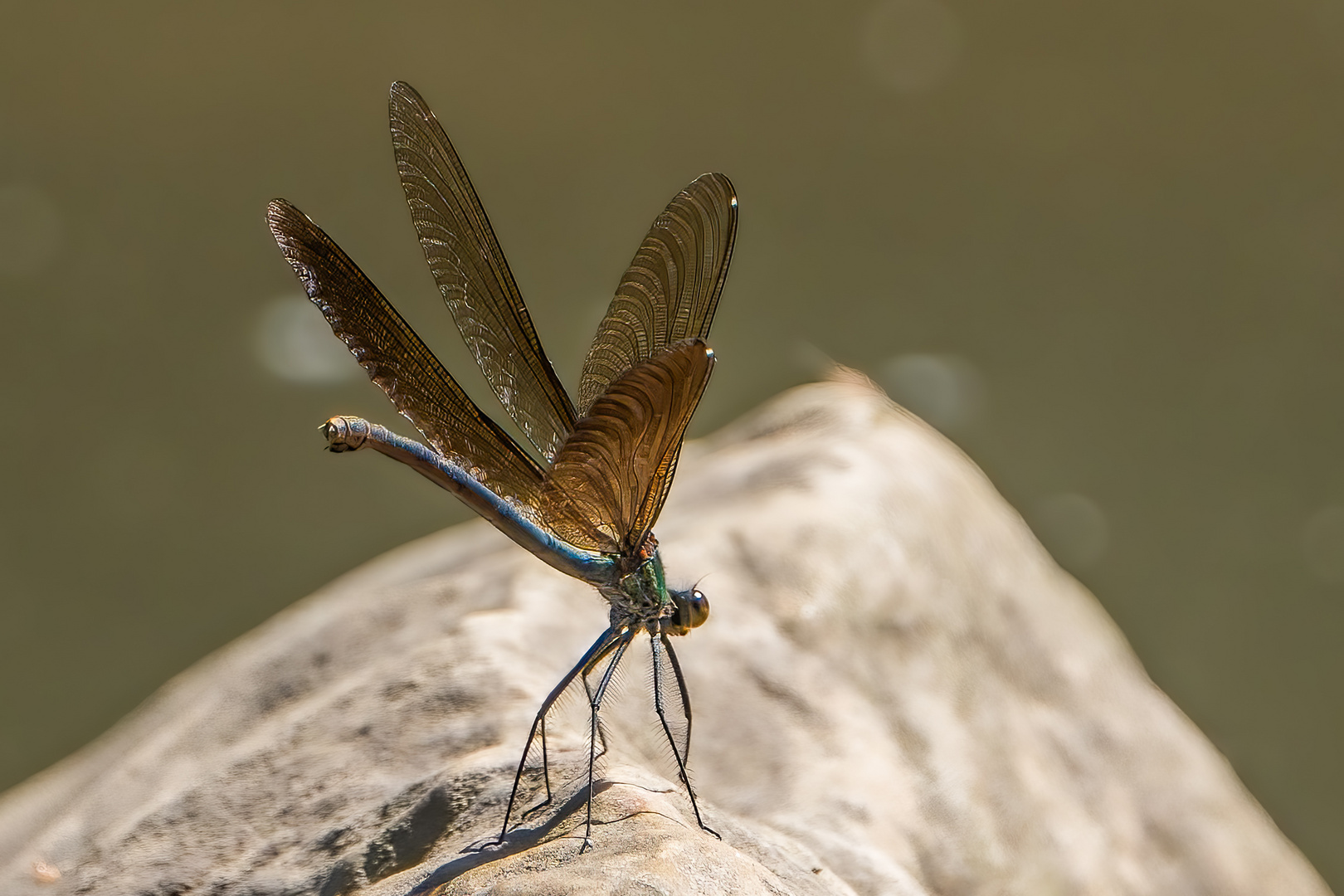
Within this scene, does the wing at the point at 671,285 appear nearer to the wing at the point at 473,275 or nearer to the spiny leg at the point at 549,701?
the wing at the point at 473,275

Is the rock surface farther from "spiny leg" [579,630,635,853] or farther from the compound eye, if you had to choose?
the compound eye

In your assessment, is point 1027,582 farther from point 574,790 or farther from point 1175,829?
point 574,790

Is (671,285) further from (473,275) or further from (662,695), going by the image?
(662,695)

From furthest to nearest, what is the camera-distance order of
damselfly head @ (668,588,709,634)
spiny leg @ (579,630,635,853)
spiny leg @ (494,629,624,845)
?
damselfly head @ (668,588,709,634) < spiny leg @ (494,629,624,845) < spiny leg @ (579,630,635,853)

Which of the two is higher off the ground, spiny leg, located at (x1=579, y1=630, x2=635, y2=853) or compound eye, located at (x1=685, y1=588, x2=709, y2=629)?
compound eye, located at (x1=685, y1=588, x2=709, y2=629)

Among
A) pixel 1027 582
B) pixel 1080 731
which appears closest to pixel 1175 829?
pixel 1080 731

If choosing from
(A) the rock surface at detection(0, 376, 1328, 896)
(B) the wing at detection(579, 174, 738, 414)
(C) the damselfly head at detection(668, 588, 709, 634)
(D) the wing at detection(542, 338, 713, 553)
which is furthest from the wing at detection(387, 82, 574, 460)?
(A) the rock surface at detection(0, 376, 1328, 896)
